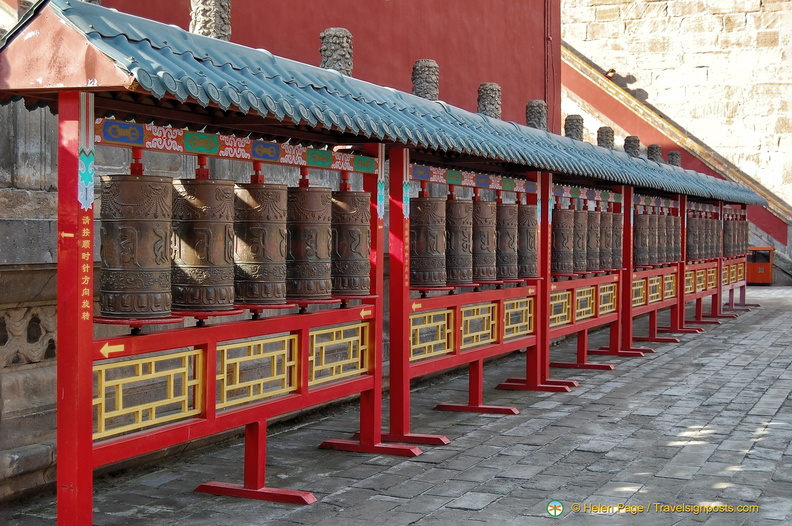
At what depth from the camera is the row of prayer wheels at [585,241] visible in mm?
9672

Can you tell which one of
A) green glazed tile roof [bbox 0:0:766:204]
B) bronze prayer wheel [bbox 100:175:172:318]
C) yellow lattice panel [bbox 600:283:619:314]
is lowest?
yellow lattice panel [bbox 600:283:619:314]

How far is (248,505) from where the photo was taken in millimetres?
5332

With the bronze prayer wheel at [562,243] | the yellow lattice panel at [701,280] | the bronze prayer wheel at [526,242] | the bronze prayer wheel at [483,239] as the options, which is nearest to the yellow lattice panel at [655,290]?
the yellow lattice panel at [701,280]

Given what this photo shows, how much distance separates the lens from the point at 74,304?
4.21 metres

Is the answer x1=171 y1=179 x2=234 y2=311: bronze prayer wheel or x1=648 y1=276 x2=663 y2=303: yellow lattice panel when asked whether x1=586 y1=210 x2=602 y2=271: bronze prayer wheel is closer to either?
x1=648 y1=276 x2=663 y2=303: yellow lattice panel

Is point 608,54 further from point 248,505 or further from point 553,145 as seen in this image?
point 248,505

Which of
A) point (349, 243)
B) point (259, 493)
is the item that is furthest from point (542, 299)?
point (259, 493)

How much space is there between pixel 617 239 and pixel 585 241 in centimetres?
108

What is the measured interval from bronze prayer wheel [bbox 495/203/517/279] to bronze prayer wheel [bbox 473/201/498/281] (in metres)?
0.33

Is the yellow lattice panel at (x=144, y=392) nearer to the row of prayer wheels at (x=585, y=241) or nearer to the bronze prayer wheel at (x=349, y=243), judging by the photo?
the bronze prayer wheel at (x=349, y=243)

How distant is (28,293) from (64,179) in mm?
1380

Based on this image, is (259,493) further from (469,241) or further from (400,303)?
(469,241)

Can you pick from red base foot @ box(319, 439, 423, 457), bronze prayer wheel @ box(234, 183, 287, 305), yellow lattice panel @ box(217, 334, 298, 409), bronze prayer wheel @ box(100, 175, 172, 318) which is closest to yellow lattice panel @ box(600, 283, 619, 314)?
red base foot @ box(319, 439, 423, 457)

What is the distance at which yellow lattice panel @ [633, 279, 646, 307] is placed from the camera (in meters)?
12.0
